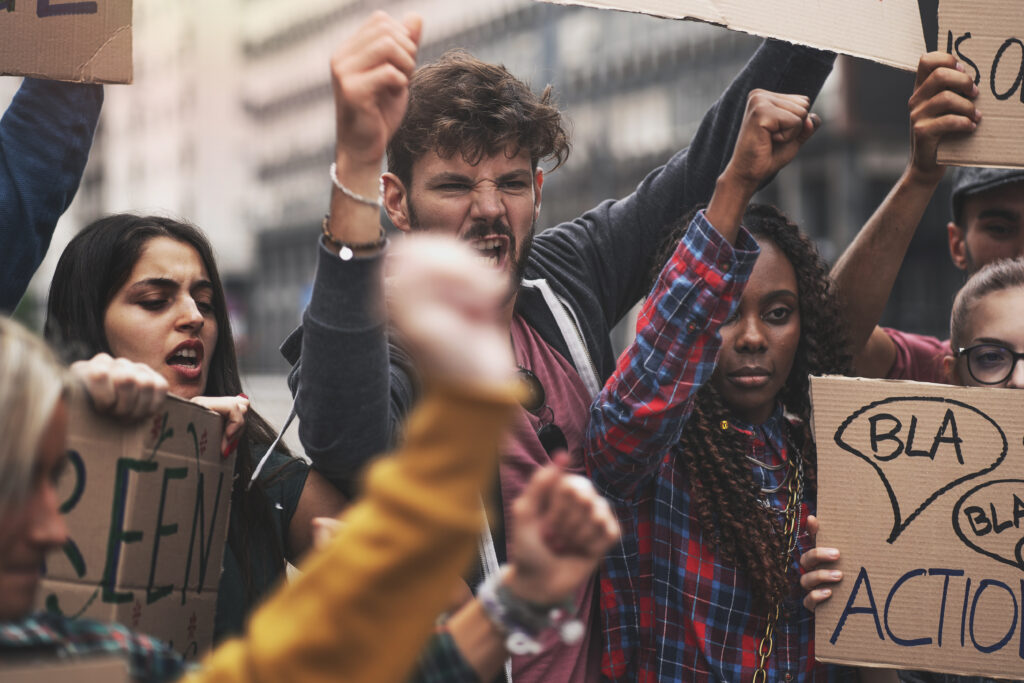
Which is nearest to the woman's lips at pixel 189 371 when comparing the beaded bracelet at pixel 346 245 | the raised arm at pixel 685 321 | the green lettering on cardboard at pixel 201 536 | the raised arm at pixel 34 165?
the raised arm at pixel 34 165

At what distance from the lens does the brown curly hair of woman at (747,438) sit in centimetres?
212

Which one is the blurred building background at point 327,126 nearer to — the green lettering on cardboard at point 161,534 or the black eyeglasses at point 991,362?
the black eyeglasses at point 991,362

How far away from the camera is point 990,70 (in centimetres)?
214

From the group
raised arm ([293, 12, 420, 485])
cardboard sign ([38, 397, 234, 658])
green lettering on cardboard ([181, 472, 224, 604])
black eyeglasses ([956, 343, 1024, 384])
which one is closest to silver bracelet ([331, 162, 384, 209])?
raised arm ([293, 12, 420, 485])

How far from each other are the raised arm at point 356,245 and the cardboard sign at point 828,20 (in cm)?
52

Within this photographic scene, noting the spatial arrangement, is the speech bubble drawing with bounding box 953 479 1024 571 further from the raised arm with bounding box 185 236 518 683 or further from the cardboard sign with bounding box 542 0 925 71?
the raised arm with bounding box 185 236 518 683

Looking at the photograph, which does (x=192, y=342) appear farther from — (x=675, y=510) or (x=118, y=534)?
(x=675, y=510)

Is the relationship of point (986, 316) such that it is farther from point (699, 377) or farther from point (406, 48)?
point (406, 48)

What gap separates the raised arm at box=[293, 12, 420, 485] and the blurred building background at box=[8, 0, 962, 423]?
0.97 meters

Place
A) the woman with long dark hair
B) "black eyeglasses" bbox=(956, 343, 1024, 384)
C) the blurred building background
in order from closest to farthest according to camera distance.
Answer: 1. the woman with long dark hair
2. "black eyeglasses" bbox=(956, 343, 1024, 384)
3. the blurred building background

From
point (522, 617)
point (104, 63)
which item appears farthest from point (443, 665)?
point (104, 63)

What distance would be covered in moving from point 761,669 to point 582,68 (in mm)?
32759

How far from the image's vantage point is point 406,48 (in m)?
1.63

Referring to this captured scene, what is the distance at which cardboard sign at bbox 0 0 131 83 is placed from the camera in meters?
2.01
